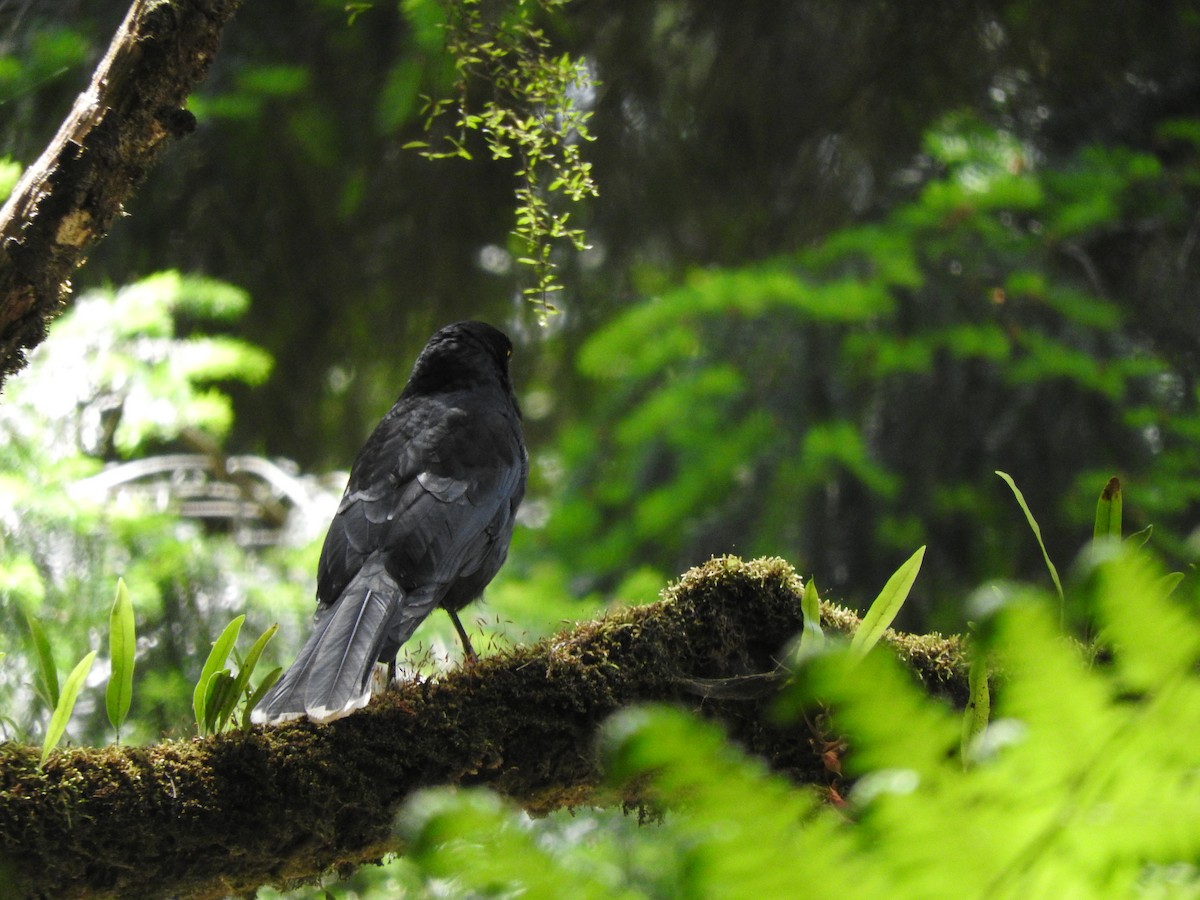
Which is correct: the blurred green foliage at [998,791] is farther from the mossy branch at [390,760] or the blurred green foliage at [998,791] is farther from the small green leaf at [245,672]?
the small green leaf at [245,672]

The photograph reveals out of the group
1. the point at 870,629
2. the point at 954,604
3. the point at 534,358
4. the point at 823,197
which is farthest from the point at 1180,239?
the point at 870,629

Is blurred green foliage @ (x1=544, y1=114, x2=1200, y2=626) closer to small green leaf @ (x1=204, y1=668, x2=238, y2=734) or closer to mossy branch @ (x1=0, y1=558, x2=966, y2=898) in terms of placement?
mossy branch @ (x1=0, y1=558, x2=966, y2=898)

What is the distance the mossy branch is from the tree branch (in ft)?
2.22

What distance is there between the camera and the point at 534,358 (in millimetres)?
6836

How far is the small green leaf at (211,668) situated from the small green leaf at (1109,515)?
149cm

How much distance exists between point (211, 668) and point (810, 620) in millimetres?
1075

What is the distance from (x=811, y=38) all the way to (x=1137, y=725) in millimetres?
6122

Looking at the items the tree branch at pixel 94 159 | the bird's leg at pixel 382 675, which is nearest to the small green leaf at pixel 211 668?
the bird's leg at pixel 382 675

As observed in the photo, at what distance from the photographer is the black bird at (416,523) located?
198 cm

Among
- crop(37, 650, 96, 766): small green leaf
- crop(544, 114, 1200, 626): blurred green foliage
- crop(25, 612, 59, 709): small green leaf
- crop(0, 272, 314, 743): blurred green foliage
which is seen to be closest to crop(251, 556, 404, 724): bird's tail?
crop(37, 650, 96, 766): small green leaf

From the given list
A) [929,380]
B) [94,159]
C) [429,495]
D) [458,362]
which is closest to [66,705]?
[94,159]

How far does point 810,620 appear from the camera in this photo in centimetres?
185

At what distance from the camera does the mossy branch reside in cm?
166

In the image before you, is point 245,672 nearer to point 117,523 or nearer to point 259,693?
point 259,693
